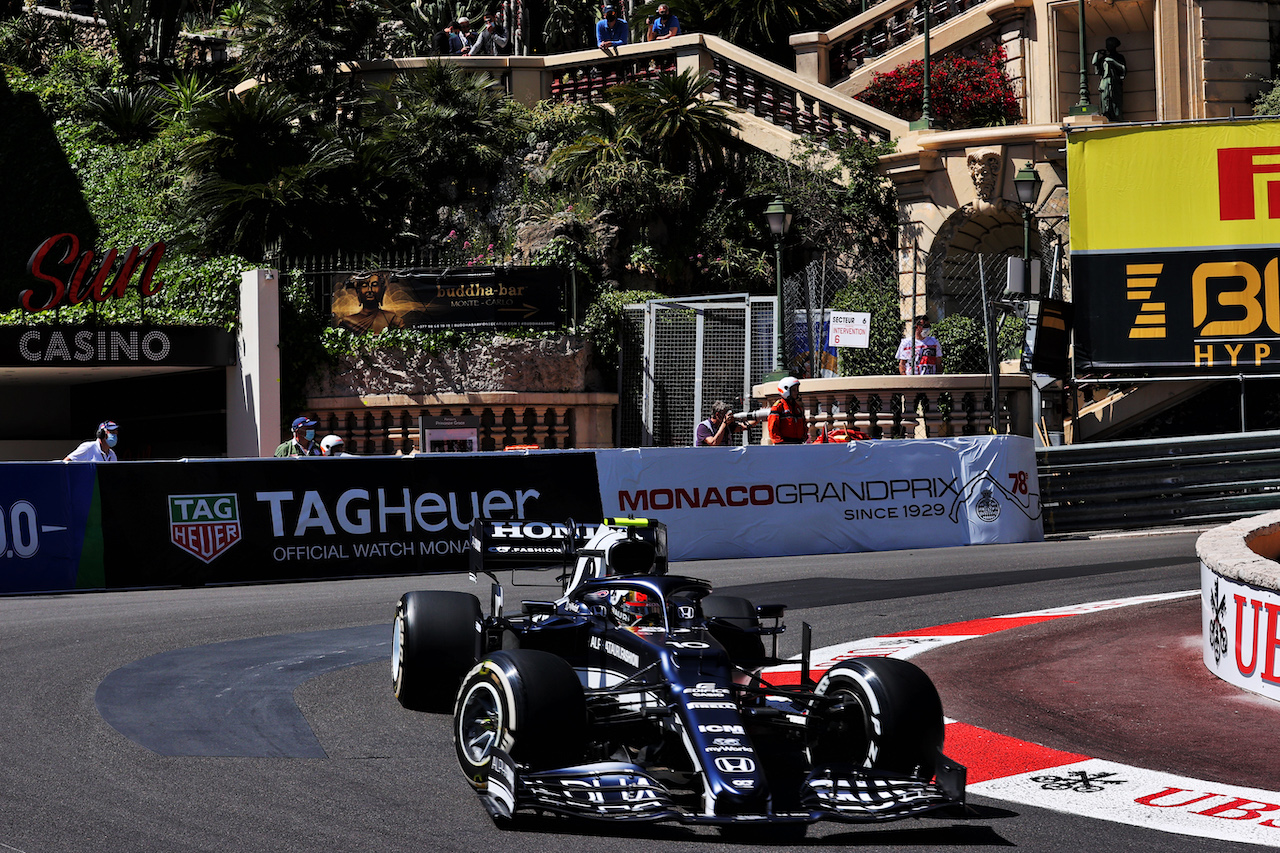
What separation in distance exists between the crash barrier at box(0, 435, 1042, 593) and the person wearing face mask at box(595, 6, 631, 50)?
16.3 metres

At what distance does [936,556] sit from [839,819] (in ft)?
35.9

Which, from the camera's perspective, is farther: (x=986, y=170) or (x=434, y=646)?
(x=986, y=170)

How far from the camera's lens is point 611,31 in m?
31.1

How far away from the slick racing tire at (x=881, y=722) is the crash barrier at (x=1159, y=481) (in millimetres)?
11938

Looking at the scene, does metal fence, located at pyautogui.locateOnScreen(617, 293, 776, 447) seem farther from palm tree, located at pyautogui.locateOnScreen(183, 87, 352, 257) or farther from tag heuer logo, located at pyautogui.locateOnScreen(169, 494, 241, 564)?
tag heuer logo, located at pyautogui.locateOnScreen(169, 494, 241, 564)

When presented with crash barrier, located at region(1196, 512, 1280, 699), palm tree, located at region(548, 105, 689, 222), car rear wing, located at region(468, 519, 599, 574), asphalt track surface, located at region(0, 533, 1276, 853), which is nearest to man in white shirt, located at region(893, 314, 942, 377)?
asphalt track surface, located at region(0, 533, 1276, 853)

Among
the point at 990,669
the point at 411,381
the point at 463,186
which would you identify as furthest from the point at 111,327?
the point at 990,669

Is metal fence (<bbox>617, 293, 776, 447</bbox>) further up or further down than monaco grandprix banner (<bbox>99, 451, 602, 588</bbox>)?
further up

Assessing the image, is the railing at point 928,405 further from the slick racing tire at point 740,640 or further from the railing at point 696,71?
the slick racing tire at point 740,640

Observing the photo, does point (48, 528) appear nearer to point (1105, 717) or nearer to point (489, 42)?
point (1105, 717)

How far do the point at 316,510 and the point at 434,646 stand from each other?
824cm

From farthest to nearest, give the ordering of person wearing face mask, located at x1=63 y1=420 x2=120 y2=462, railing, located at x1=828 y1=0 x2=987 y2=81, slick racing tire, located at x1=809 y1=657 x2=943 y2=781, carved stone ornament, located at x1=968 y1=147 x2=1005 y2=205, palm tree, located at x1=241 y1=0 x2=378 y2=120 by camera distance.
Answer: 1. palm tree, located at x1=241 y1=0 x2=378 y2=120
2. railing, located at x1=828 y1=0 x2=987 y2=81
3. carved stone ornament, located at x1=968 y1=147 x2=1005 y2=205
4. person wearing face mask, located at x1=63 y1=420 x2=120 y2=462
5. slick racing tire, located at x1=809 y1=657 x2=943 y2=781

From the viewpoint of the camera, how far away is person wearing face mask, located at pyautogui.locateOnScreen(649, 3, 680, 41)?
3134 centimetres

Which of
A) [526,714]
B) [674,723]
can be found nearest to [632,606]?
[674,723]
